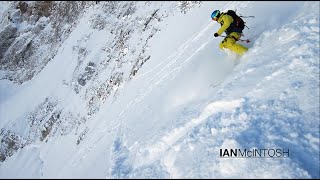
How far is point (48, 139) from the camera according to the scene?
73.8 feet

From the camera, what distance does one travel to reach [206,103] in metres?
9.25

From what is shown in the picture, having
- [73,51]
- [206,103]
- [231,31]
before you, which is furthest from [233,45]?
[73,51]

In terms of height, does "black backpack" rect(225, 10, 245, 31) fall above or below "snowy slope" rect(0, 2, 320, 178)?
above

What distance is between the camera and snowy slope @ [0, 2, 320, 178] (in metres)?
7.09

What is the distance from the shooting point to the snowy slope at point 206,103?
7.09m

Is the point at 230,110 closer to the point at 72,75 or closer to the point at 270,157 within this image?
the point at 270,157

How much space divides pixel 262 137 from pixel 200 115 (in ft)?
6.85

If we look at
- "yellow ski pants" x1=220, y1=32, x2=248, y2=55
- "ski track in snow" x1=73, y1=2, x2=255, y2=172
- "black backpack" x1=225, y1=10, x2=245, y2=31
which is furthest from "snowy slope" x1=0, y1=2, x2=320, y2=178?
"black backpack" x1=225, y1=10, x2=245, y2=31

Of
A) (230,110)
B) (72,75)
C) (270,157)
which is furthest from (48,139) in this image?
(270,157)

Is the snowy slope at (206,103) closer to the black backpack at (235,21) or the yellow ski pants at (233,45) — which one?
the yellow ski pants at (233,45)

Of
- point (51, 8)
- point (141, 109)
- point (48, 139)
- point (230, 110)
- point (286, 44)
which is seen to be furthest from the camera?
point (51, 8)

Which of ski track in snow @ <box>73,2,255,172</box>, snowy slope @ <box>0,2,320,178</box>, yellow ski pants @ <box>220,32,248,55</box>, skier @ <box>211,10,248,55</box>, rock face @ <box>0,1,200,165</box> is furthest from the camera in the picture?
rock face @ <box>0,1,200,165</box>

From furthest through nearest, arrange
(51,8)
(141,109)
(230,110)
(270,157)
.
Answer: (51,8)
(141,109)
(230,110)
(270,157)

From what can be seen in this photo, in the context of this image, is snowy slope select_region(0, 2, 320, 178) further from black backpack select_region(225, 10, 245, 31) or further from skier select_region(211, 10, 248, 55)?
black backpack select_region(225, 10, 245, 31)
